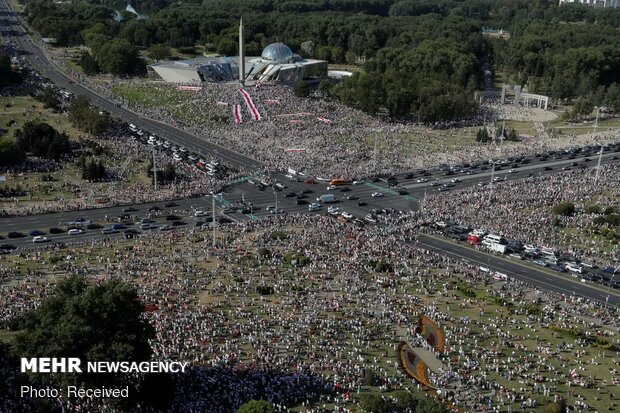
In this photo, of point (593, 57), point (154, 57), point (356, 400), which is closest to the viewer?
point (356, 400)

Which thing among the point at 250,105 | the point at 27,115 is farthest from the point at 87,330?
the point at 250,105

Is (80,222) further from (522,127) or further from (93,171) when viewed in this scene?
(522,127)

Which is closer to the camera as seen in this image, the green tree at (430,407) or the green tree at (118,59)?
the green tree at (430,407)

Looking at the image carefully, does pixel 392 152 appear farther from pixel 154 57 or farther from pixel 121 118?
pixel 154 57

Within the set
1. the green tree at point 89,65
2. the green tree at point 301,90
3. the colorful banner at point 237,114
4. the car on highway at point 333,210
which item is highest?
the green tree at point 89,65

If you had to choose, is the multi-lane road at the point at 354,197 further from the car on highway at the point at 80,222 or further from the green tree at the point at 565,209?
the green tree at the point at 565,209

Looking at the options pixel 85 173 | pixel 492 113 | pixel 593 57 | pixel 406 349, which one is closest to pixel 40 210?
pixel 85 173

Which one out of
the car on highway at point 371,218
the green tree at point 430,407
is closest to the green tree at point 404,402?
the green tree at point 430,407
